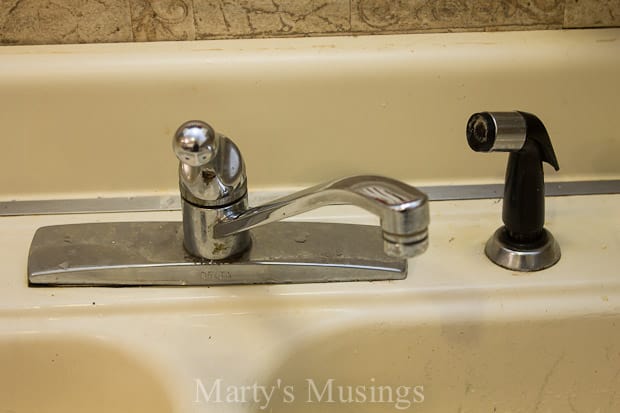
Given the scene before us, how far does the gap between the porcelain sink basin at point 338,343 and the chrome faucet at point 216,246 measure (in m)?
0.01

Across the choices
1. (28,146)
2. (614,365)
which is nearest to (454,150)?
(614,365)

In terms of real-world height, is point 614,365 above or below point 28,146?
below

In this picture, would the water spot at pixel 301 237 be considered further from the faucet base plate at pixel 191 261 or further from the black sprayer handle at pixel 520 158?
the black sprayer handle at pixel 520 158

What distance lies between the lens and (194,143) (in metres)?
0.40

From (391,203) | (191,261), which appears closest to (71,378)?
(191,261)

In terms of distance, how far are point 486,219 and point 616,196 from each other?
104 millimetres

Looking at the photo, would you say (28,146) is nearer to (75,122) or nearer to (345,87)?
(75,122)

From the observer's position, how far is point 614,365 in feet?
1.59

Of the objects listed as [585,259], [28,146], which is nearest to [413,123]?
[585,259]

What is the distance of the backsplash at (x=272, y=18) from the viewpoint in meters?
0.56

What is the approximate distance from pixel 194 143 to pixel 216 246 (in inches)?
3.7

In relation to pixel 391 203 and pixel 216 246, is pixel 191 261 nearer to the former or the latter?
pixel 216 246

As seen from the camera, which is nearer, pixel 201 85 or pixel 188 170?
pixel 188 170

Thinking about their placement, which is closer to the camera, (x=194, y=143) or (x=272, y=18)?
(x=194, y=143)
